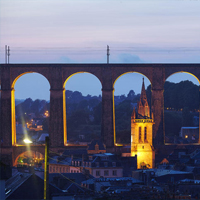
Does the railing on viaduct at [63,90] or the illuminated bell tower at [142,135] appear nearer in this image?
the illuminated bell tower at [142,135]

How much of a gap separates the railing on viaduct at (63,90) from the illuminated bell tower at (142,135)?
1.98 metres

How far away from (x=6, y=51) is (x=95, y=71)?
10314mm

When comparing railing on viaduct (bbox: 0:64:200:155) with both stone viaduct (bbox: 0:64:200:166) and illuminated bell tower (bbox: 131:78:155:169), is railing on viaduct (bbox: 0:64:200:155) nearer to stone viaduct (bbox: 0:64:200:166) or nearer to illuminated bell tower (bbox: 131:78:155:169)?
stone viaduct (bbox: 0:64:200:166)

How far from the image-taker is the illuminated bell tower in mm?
84625

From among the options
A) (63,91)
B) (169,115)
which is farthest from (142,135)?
(169,115)

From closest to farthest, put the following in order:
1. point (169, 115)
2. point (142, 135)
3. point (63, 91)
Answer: point (142, 135)
point (63, 91)
point (169, 115)

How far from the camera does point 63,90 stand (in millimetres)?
90062

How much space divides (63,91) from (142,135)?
9.41 meters

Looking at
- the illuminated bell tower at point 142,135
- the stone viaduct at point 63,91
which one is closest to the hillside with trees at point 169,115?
the stone viaduct at point 63,91

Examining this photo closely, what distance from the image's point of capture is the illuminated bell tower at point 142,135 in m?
84.6

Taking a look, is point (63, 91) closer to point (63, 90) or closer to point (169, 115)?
point (63, 90)

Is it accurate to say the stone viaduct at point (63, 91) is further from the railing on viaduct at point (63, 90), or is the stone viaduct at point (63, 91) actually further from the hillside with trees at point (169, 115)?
the hillside with trees at point (169, 115)

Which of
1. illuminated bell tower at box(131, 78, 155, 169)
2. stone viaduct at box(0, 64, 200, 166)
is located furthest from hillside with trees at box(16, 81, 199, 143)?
illuminated bell tower at box(131, 78, 155, 169)

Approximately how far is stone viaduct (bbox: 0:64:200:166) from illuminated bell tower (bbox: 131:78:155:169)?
199 centimetres
